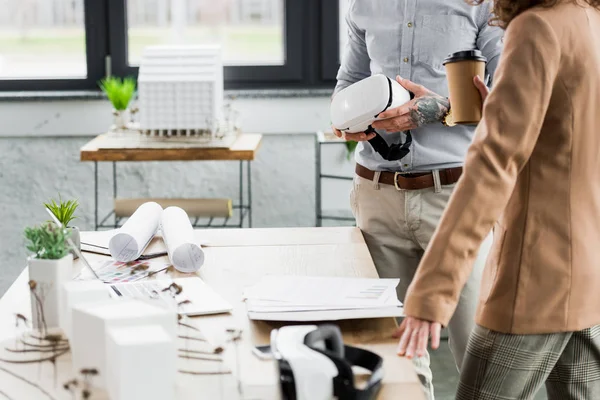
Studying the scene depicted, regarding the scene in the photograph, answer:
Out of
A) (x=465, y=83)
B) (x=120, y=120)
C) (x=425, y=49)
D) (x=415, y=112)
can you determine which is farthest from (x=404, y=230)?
(x=120, y=120)

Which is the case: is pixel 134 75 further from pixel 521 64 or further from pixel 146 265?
pixel 521 64

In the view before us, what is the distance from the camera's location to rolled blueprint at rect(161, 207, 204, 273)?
1.67 metres

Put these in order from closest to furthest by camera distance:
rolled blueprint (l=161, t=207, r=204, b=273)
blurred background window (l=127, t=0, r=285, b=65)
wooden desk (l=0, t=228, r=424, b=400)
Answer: wooden desk (l=0, t=228, r=424, b=400), rolled blueprint (l=161, t=207, r=204, b=273), blurred background window (l=127, t=0, r=285, b=65)

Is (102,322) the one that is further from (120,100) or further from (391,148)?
(120,100)

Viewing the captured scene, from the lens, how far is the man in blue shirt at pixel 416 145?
1937 millimetres

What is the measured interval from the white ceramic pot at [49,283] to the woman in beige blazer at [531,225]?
512 millimetres

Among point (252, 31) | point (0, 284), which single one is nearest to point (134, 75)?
point (252, 31)

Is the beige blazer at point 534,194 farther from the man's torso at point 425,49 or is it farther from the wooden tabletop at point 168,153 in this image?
the wooden tabletop at point 168,153

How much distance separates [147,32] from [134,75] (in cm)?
21

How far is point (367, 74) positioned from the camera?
2.17m

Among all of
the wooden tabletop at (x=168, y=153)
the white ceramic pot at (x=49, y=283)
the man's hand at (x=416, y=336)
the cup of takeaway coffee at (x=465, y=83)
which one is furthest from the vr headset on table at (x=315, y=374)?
the wooden tabletop at (x=168, y=153)

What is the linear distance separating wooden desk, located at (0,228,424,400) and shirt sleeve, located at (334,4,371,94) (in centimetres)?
39

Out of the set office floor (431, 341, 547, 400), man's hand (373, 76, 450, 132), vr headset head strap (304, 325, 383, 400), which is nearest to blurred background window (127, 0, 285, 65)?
office floor (431, 341, 547, 400)

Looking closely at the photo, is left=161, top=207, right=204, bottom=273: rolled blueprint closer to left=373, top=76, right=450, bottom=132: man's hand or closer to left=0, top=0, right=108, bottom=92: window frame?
left=373, top=76, right=450, bottom=132: man's hand
